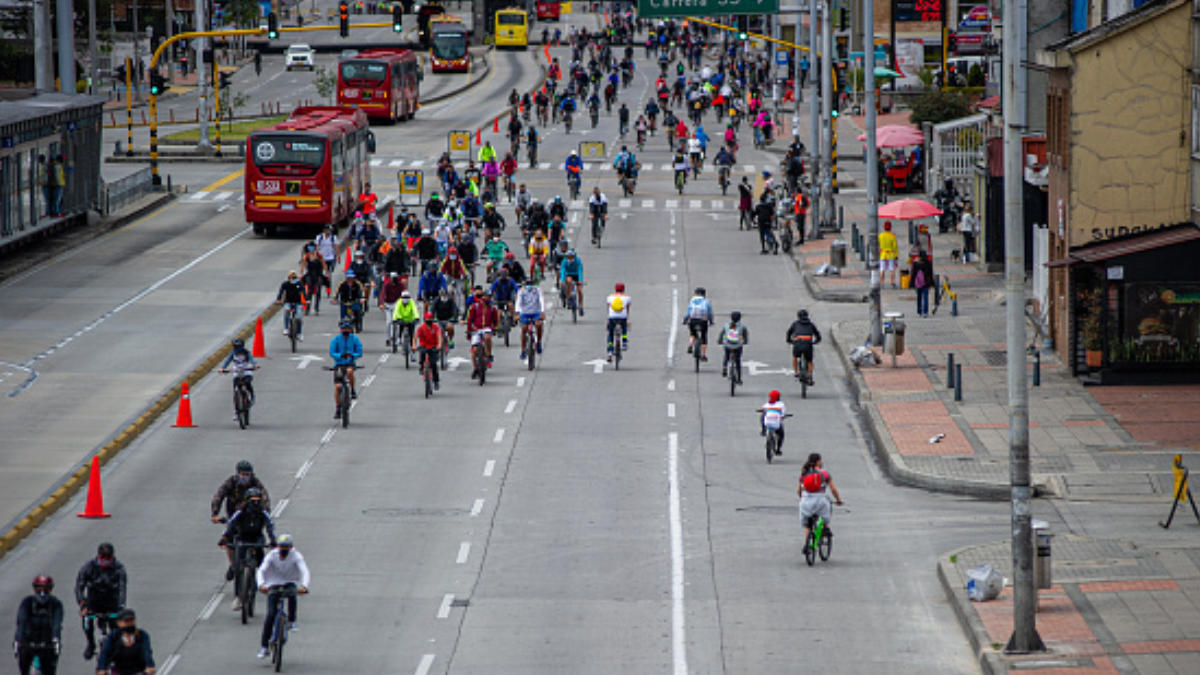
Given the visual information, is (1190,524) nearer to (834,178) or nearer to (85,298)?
(85,298)


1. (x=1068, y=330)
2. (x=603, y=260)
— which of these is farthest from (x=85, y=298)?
(x=1068, y=330)

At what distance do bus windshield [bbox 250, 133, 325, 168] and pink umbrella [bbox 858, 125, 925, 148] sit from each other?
707 inches

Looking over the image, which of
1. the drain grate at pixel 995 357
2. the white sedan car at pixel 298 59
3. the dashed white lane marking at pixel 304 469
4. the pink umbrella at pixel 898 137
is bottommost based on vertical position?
the dashed white lane marking at pixel 304 469

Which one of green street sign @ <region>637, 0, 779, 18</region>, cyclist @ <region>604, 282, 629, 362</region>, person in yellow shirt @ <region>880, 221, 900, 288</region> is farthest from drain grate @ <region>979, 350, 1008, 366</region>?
green street sign @ <region>637, 0, 779, 18</region>

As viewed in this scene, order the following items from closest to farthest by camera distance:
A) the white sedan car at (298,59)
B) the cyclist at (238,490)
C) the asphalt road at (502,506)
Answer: the asphalt road at (502,506) → the cyclist at (238,490) → the white sedan car at (298,59)

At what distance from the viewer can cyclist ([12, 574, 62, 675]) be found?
18.6 m

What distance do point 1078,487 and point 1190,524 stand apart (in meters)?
2.13

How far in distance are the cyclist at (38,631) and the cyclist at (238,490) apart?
11.2 ft

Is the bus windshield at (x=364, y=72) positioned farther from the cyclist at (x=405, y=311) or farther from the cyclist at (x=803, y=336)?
the cyclist at (x=803, y=336)

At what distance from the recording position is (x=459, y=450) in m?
30.6

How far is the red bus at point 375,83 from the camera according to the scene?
3551 inches

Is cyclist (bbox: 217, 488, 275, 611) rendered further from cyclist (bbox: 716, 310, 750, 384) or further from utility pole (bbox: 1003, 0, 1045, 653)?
cyclist (bbox: 716, 310, 750, 384)

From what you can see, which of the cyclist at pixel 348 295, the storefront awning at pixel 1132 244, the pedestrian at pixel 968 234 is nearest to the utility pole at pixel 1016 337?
the storefront awning at pixel 1132 244

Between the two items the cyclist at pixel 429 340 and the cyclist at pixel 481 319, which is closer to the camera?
the cyclist at pixel 429 340
